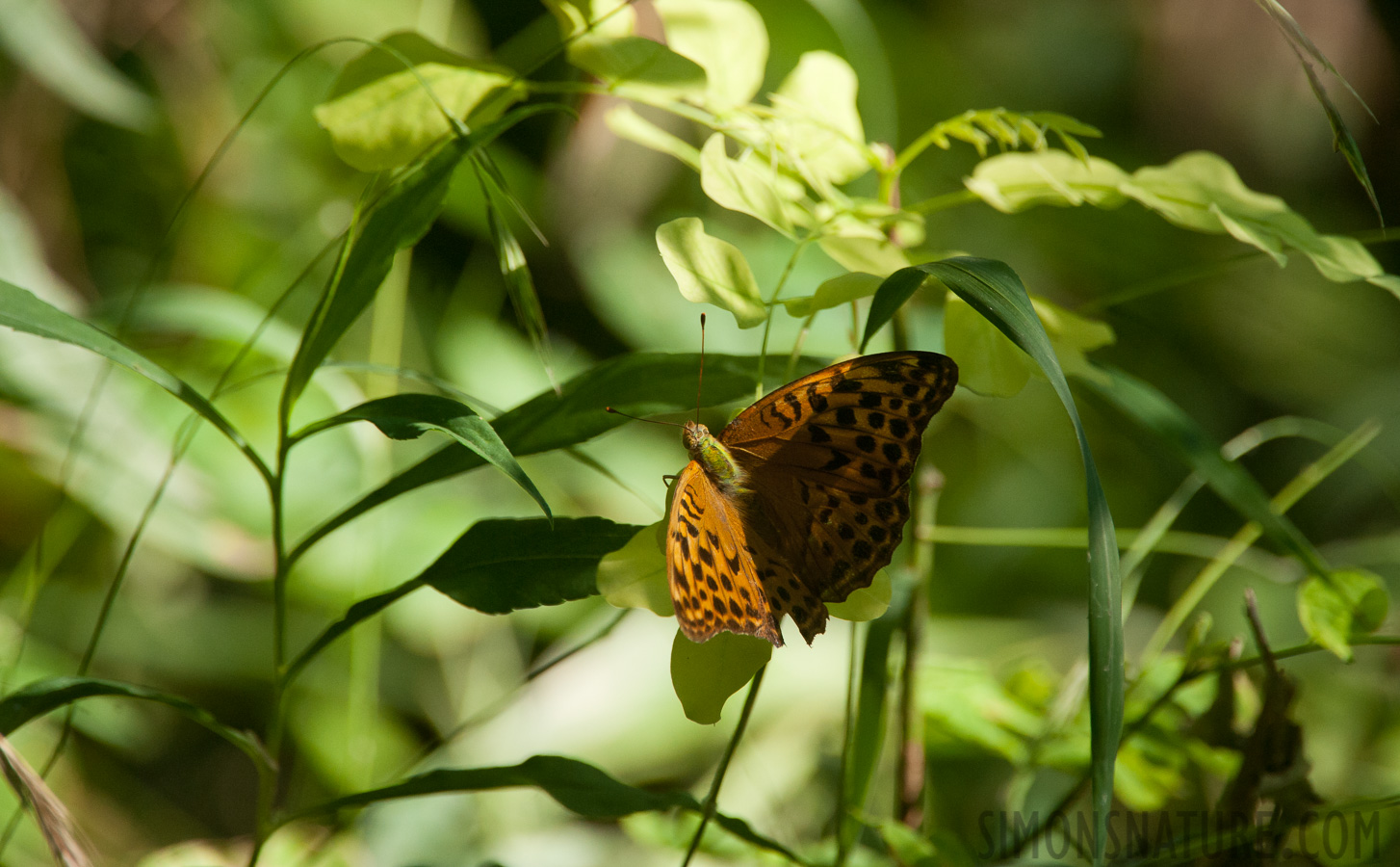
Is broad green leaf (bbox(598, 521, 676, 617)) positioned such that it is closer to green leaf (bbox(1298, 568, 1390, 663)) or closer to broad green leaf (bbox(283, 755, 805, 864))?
broad green leaf (bbox(283, 755, 805, 864))

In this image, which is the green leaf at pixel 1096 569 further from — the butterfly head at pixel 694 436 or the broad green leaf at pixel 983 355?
the butterfly head at pixel 694 436

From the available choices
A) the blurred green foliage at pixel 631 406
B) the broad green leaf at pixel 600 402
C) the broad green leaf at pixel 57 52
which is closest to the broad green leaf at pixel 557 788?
the blurred green foliage at pixel 631 406

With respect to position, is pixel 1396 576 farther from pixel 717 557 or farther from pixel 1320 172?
pixel 717 557

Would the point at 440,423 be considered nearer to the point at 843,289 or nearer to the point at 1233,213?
the point at 843,289

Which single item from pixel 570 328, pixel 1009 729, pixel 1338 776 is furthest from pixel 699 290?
pixel 570 328

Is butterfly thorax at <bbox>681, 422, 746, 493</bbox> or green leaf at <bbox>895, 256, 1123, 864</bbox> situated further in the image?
butterfly thorax at <bbox>681, 422, 746, 493</bbox>

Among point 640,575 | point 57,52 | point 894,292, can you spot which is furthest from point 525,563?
point 57,52

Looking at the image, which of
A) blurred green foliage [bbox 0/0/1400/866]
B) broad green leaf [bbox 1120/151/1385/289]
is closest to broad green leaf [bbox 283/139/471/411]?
blurred green foliage [bbox 0/0/1400/866]
